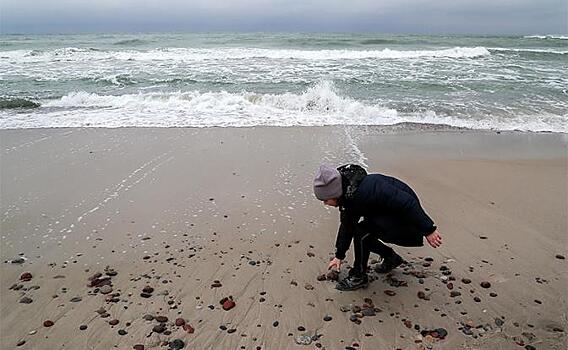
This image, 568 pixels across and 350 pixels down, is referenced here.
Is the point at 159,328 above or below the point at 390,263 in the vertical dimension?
below

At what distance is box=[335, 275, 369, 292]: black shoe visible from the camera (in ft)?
11.4

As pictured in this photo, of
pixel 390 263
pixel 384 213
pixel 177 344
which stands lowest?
pixel 177 344

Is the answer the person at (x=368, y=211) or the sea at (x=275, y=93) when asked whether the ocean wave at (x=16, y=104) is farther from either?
the person at (x=368, y=211)

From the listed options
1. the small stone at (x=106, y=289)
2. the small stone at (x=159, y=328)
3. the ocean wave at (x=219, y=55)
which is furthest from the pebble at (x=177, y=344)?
the ocean wave at (x=219, y=55)

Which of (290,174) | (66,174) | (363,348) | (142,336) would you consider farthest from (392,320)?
(66,174)

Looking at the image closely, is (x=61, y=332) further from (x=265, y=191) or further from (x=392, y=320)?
(x=265, y=191)

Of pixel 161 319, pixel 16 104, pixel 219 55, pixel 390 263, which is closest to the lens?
pixel 161 319

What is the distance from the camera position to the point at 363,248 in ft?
11.4

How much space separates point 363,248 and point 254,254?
3.55 feet

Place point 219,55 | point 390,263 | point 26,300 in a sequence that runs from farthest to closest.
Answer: point 219,55, point 390,263, point 26,300

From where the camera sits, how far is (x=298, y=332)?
3012 mm

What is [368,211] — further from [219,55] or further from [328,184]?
[219,55]

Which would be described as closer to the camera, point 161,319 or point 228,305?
point 161,319

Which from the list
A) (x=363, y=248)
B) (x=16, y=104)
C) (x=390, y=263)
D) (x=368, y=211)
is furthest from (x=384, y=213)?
(x=16, y=104)
